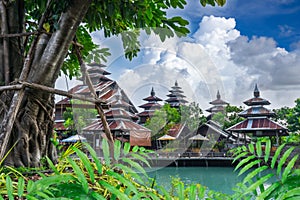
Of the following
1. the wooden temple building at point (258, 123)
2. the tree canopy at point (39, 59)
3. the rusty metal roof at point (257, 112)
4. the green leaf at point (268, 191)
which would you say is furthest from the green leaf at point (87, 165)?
the rusty metal roof at point (257, 112)

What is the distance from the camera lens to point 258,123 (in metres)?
11.4

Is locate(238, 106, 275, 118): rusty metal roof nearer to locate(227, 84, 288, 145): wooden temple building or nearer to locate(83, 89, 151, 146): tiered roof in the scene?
locate(227, 84, 288, 145): wooden temple building

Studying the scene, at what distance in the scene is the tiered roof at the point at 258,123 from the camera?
437 inches

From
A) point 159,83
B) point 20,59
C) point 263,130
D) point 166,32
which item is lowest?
point 263,130

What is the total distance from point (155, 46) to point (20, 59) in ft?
2.06

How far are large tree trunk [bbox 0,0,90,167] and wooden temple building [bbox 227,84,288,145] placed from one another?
1055 cm

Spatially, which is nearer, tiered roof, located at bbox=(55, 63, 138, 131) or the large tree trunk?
the large tree trunk

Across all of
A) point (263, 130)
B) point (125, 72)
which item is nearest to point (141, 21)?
point (125, 72)

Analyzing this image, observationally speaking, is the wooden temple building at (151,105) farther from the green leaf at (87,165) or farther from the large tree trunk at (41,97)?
the green leaf at (87,165)

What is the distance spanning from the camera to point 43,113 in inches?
51.7

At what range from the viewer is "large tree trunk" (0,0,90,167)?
1189mm

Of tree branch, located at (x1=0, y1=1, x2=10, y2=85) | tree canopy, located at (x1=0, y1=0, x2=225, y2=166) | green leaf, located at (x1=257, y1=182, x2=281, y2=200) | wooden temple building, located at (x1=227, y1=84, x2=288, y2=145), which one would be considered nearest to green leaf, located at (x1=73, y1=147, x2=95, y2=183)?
green leaf, located at (x1=257, y1=182, x2=281, y2=200)

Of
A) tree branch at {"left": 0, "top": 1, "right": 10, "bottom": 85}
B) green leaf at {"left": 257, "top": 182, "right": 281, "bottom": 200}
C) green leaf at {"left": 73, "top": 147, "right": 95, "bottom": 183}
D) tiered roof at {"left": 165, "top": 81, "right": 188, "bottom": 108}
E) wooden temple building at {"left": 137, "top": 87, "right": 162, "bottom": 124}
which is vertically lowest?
green leaf at {"left": 257, "top": 182, "right": 281, "bottom": 200}

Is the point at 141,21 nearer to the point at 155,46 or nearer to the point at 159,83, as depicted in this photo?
the point at 155,46
